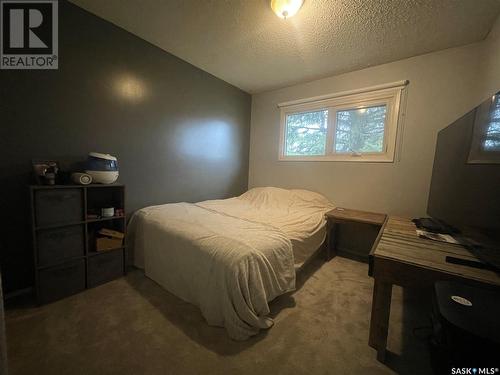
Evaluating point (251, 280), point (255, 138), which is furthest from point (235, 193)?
point (251, 280)

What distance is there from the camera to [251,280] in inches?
52.8

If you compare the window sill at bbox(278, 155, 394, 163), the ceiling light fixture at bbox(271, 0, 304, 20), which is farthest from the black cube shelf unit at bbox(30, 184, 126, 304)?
the window sill at bbox(278, 155, 394, 163)

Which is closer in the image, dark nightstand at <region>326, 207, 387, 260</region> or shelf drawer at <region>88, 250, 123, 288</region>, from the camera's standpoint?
shelf drawer at <region>88, 250, 123, 288</region>

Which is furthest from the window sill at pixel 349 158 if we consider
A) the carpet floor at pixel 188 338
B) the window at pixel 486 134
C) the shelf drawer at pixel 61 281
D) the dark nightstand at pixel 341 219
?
the shelf drawer at pixel 61 281

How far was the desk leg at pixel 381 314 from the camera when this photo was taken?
1.18m

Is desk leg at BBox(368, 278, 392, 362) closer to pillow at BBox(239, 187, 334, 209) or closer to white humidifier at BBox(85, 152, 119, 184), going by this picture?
pillow at BBox(239, 187, 334, 209)

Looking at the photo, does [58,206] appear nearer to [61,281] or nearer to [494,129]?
Result: [61,281]

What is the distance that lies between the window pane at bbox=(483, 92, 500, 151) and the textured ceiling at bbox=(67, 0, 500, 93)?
4.00 ft

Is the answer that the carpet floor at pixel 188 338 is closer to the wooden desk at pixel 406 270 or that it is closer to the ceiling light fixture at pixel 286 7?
the wooden desk at pixel 406 270

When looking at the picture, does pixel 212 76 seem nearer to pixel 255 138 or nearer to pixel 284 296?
pixel 255 138

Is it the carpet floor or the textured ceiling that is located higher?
the textured ceiling

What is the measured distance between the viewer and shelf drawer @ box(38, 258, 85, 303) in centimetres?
156

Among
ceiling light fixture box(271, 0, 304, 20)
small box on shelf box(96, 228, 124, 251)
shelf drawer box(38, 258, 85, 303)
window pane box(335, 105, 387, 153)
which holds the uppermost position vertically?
ceiling light fixture box(271, 0, 304, 20)

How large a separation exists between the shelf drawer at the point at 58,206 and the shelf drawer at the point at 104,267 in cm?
42
